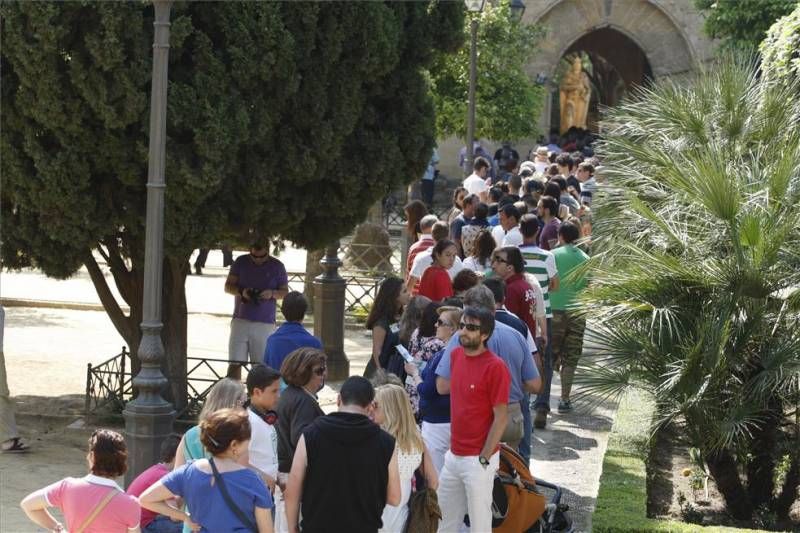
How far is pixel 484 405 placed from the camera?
782 centimetres

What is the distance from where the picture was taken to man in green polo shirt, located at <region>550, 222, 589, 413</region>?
1224 cm

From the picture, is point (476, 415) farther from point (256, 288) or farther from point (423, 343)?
point (256, 288)

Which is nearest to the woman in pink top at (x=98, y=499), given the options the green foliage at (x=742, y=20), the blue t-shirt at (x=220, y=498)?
the blue t-shirt at (x=220, y=498)

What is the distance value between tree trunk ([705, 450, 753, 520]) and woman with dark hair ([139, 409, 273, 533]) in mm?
5568

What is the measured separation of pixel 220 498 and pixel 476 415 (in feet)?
7.24

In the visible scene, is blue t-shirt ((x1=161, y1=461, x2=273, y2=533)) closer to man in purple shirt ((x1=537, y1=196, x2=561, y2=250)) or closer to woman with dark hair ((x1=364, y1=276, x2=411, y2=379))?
woman with dark hair ((x1=364, y1=276, x2=411, y2=379))

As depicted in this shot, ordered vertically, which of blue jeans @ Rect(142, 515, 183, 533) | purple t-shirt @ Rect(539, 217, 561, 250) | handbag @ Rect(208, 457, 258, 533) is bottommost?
blue jeans @ Rect(142, 515, 183, 533)

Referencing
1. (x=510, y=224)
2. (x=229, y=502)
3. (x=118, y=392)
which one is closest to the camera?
(x=229, y=502)

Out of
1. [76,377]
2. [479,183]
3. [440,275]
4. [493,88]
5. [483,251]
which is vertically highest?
[493,88]

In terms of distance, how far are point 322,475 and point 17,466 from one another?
5.75 meters

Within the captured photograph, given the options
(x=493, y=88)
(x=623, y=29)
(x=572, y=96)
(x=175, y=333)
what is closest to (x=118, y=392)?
(x=175, y=333)

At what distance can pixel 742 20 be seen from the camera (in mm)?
29188

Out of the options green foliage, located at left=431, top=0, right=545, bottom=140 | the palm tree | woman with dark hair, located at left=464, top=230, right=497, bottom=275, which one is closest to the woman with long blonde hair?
the palm tree

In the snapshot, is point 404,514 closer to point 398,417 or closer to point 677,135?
point 398,417
